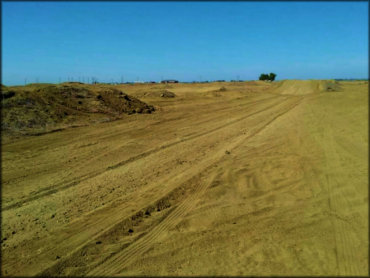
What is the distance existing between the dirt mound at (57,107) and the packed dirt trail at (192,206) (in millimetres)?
2252

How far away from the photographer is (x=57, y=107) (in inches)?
595

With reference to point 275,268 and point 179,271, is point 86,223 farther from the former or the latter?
point 275,268

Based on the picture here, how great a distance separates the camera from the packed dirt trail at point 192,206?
4.43m

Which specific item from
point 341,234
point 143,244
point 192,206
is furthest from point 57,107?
point 341,234

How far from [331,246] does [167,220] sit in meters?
2.85

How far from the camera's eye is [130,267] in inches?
178

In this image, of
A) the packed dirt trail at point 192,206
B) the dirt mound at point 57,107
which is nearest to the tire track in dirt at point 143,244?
the packed dirt trail at point 192,206

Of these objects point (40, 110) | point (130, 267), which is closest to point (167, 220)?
point (130, 267)

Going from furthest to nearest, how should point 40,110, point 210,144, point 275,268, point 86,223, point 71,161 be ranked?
point 40,110 < point 210,144 < point 71,161 < point 86,223 < point 275,268

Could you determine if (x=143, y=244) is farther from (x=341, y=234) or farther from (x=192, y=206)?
(x=341, y=234)

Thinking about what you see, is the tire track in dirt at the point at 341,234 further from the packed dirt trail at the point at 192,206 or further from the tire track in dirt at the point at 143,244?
the tire track in dirt at the point at 143,244

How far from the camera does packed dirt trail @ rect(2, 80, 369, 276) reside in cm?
443

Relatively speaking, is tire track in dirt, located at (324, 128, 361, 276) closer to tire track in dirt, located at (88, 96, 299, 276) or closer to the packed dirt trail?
the packed dirt trail

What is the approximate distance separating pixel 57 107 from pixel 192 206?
11407 mm
